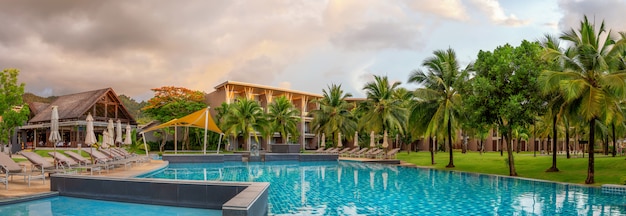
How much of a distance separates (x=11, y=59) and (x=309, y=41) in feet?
68.3

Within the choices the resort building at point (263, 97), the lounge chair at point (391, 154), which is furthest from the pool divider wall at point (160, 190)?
the resort building at point (263, 97)

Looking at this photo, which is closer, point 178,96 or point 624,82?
point 624,82

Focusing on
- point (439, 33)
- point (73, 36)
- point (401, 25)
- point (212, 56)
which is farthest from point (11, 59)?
point (439, 33)

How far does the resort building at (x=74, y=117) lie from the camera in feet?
127

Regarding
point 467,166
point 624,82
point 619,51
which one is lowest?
point 467,166

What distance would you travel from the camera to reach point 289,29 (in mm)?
27906

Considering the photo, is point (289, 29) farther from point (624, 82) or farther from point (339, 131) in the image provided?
point (624, 82)

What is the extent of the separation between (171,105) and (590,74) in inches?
1378

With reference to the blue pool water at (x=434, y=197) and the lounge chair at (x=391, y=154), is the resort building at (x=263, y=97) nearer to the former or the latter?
the lounge chair at (x=391, y=154)

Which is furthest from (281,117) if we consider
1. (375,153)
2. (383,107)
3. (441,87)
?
(441,87)

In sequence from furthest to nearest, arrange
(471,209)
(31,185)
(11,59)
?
(11,59) < (31,185) < (471,209)

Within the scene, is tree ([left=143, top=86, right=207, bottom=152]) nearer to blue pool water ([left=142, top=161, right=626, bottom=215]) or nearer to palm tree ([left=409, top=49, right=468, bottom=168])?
palm tree ([left=409, top=49, right=468, bottom=168])

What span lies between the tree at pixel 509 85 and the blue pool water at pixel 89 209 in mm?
12568

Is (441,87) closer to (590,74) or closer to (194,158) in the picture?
(590,74)
